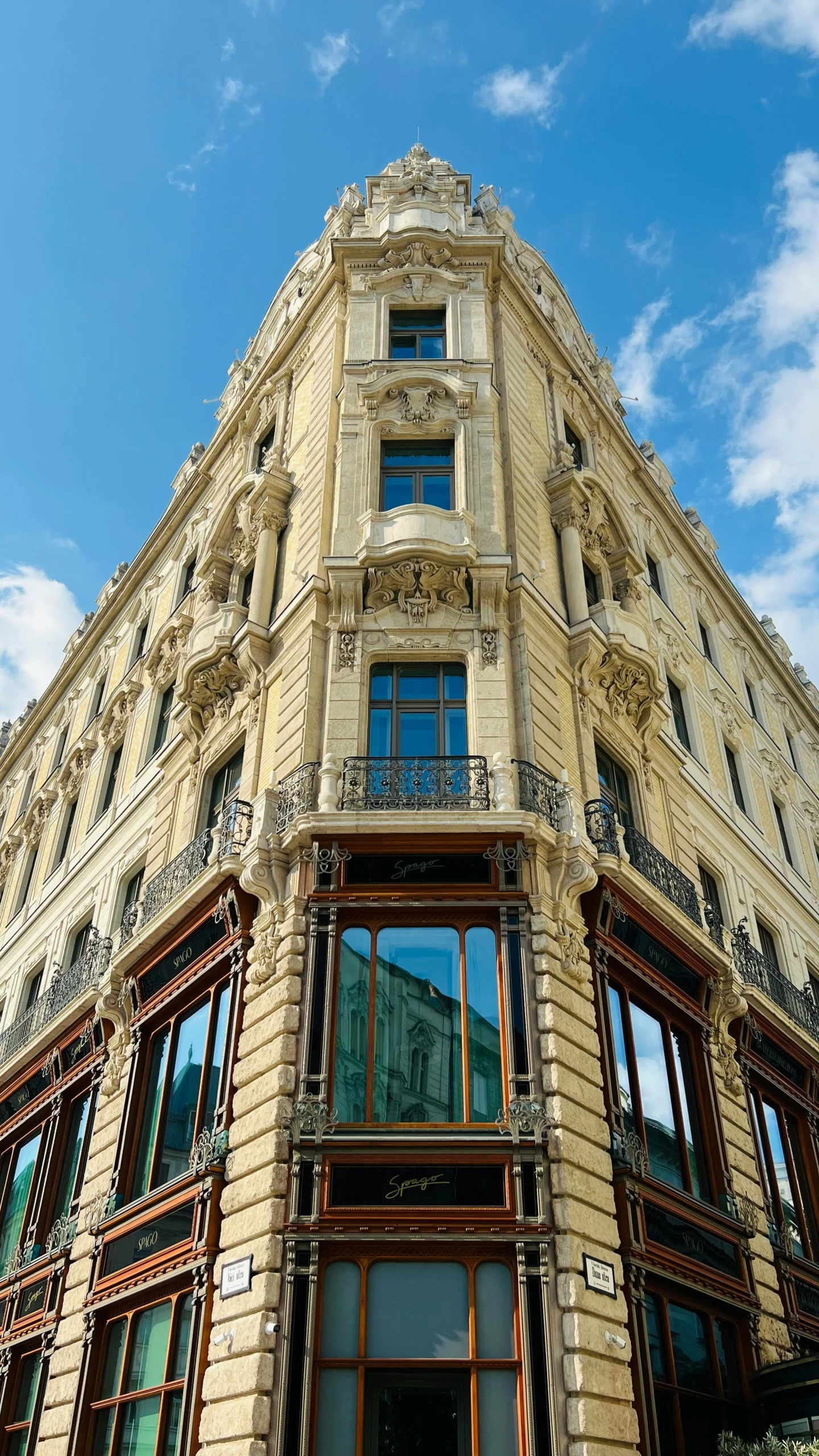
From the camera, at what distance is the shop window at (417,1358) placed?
12336 millimetres

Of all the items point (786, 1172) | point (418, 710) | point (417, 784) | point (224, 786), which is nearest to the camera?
point (417, 784)

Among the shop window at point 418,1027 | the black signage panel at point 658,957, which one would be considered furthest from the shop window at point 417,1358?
the black signage panel at point 658,957

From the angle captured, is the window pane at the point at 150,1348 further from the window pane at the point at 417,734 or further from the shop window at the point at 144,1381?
the window pane at the point at 417,734

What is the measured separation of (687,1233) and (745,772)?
603 inches

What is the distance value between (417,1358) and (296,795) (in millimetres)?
7580

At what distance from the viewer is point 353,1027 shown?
1488 centimetres

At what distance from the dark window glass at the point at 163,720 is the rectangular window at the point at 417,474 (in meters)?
7.66

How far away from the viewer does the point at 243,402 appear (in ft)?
94.9

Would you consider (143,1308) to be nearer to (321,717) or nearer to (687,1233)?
(687,1233)

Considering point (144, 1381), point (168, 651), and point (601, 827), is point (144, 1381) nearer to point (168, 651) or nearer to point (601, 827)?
point (601, 827)

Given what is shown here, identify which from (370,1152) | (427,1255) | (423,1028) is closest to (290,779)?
(423,1028)

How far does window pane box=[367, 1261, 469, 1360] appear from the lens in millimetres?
12766

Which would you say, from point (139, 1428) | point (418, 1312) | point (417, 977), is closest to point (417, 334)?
point (417, 977)

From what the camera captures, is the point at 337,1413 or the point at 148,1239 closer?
the point at 337,1413
